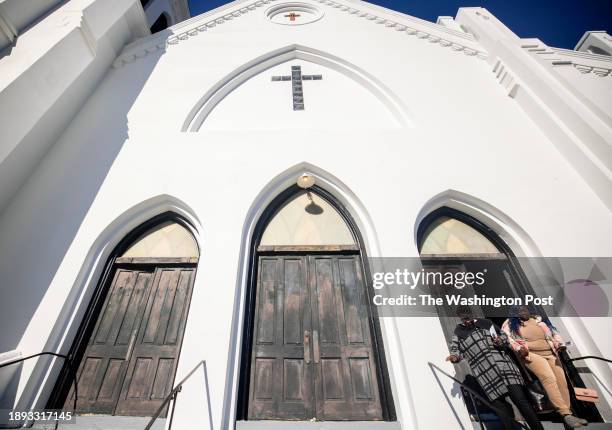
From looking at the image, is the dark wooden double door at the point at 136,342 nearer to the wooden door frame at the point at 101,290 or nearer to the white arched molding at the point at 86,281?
the wooden door frame at the point at 101,290

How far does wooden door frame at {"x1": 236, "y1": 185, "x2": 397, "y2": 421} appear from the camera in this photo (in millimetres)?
2822

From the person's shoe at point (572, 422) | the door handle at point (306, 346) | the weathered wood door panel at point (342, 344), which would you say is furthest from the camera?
the door handle at point (306, 346)

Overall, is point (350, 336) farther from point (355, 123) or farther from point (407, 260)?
point (355, 123)

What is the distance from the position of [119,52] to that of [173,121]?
307cm

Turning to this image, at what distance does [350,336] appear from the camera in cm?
→ 316

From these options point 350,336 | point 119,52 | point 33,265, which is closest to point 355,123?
point 350,336

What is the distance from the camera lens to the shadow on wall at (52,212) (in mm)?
3049

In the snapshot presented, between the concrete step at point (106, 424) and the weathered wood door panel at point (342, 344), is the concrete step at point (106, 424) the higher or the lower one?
the lower one

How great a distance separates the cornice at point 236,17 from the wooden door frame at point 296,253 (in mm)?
4862

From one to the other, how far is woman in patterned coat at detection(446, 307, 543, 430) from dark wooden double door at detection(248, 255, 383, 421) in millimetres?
974

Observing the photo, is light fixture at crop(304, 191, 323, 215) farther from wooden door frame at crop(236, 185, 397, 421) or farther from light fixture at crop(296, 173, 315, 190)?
light fixture at crop(296, 173, 315, 190)

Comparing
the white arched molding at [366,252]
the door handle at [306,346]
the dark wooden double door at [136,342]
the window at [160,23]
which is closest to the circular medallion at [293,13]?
the window at [160,23]

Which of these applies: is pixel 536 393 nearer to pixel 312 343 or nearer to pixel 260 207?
pixel 312 343

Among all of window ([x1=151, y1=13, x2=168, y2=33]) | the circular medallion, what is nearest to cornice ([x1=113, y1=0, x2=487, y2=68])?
the circular medallion
